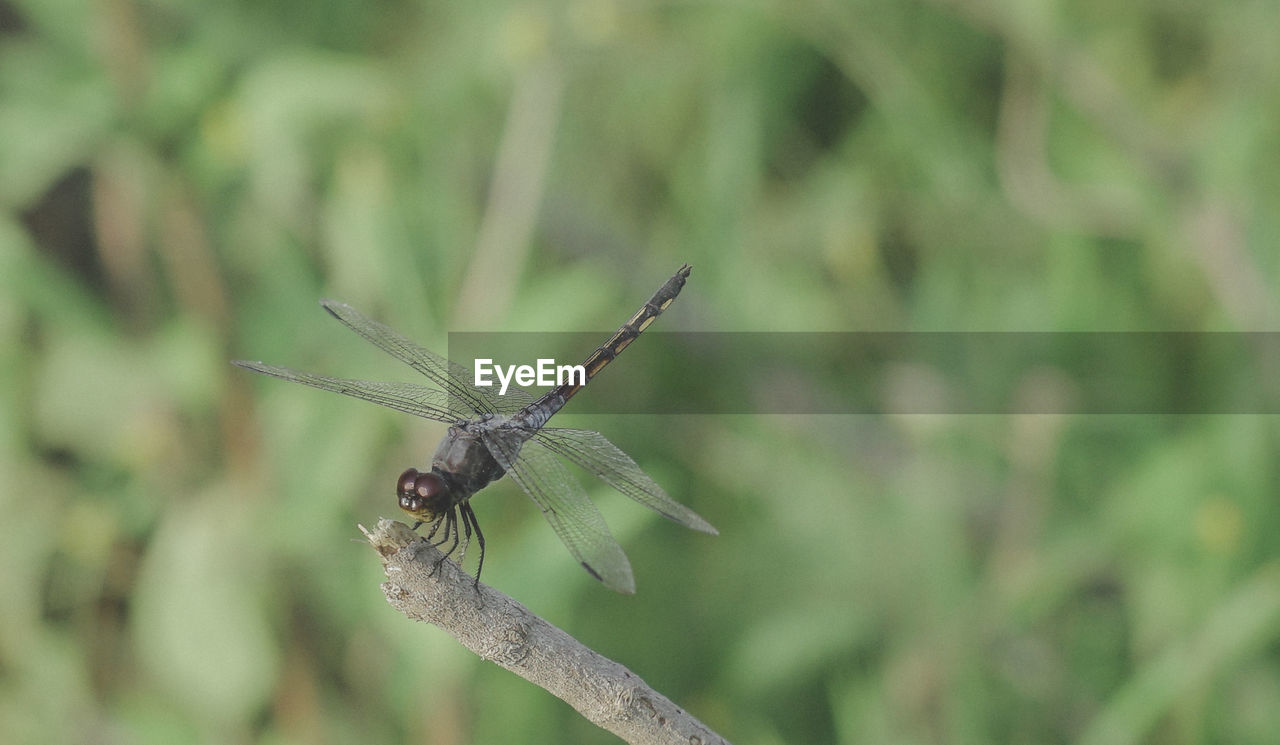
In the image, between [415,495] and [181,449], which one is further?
[181,449]

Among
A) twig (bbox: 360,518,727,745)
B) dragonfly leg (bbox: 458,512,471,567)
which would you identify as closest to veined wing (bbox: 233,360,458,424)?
dragonfly leg (bbox: 458,512,471,567)

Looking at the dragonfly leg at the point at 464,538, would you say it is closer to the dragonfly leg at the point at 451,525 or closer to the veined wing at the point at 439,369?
the dragonfly leg at the point at 451,525

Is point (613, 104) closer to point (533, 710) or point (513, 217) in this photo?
point (513, 217)

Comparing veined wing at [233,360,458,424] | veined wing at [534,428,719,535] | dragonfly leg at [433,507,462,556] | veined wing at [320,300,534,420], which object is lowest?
dragonfly leg at [433,507,462,556]

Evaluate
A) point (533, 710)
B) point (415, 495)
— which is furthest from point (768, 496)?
point (415, 495)

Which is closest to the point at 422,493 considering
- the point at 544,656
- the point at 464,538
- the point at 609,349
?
the point at 464,538

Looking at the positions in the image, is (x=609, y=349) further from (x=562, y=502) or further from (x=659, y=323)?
(x=659, y=323)

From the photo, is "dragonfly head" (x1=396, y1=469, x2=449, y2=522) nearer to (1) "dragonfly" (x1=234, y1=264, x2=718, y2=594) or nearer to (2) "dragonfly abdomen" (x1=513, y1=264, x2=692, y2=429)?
(1) "dragonfly" (x1=234, y1=264, x2=718, y2=594)
